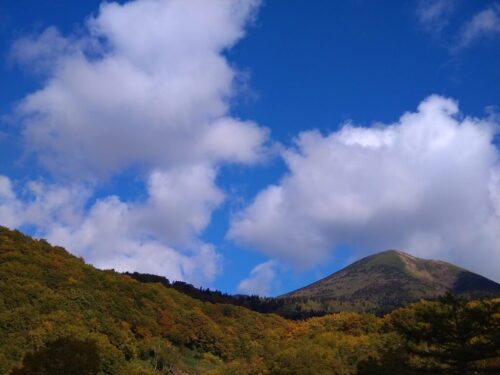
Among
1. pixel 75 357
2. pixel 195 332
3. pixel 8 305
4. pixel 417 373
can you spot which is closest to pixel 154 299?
pixel 195 332

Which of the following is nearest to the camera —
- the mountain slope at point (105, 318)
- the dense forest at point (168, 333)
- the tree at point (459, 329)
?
the tree at point (459, 329)

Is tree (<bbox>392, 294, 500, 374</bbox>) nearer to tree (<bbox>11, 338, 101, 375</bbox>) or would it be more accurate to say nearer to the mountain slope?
tree (<bbox>11, 338, 101, 375</bbox>)

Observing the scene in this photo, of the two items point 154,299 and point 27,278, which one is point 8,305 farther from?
point 154,299

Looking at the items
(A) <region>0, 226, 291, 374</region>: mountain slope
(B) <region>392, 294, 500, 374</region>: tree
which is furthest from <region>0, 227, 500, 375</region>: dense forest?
(A) <region>0, 226, 291, 374</region>: mountain slope

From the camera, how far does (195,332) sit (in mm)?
87062

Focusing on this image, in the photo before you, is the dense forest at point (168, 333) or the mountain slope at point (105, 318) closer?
the dense forest at point (168, 333)

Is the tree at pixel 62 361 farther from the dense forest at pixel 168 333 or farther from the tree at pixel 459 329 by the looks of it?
the tree at pixel 459 329

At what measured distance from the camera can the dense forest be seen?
25.7 m

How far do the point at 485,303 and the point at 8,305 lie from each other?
4965 centimetres

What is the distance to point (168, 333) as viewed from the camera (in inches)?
3226

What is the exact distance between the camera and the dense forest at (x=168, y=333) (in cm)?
2567

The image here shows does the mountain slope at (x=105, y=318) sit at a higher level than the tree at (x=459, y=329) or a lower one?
higher

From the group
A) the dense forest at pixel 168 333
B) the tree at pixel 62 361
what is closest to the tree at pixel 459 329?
the dense forest at pixel 168 333

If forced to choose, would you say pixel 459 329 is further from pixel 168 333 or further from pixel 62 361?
pixel 168 333
